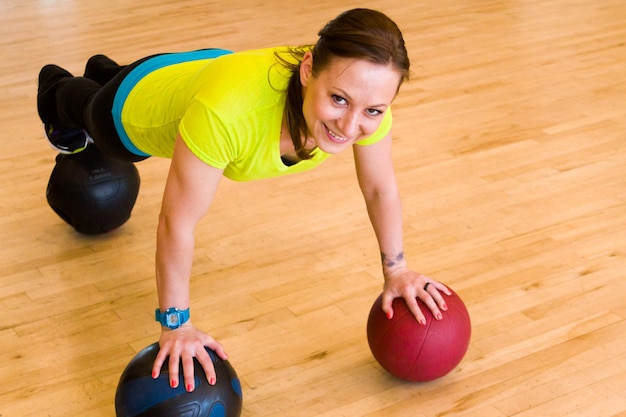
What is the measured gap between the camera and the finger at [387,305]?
1742mm

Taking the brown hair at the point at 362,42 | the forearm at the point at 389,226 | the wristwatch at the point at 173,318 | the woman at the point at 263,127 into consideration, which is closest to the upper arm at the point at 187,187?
the woman at the point at 263,127

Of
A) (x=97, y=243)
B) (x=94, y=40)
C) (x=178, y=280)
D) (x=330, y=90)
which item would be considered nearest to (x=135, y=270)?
(x=97, y=243)

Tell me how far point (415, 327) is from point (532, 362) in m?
0.32

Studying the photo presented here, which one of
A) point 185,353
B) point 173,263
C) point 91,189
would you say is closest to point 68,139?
point 91,189

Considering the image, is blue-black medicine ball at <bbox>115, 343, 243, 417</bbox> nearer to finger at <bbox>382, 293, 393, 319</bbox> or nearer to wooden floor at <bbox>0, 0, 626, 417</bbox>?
wooden floor at <bbox>0, 0, 626, 417</bbox>

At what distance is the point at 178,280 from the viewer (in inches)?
64.4

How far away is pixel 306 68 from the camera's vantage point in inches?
61.5

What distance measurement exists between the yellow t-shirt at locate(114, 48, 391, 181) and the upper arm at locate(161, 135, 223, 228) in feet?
0.06

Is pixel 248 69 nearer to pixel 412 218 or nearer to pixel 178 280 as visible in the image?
pixel 178 280

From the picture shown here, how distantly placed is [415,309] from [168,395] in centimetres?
50

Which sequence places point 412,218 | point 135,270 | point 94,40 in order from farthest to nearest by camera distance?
point 94,40 → point 412,218 → point 135,270

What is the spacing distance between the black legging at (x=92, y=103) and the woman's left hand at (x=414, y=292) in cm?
69

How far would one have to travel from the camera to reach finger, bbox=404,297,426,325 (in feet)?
5.61

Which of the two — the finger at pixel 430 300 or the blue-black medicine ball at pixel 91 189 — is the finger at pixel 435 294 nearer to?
the finger at pixel 430 300
